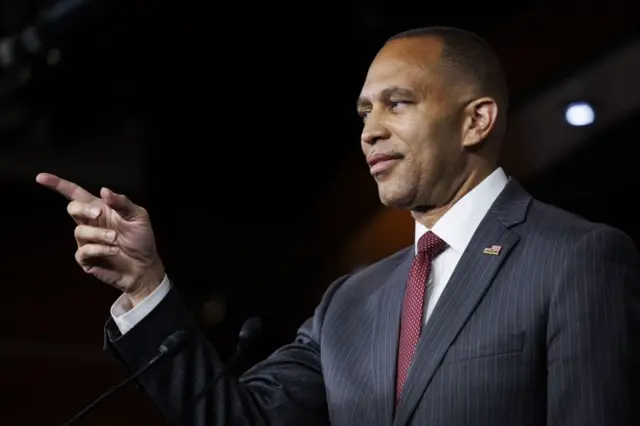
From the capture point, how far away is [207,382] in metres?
1.64

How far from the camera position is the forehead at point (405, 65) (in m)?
1.73

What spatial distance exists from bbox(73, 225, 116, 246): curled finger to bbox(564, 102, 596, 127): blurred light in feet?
7.68

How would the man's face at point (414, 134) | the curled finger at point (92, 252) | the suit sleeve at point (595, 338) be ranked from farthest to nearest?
the man's face at point (414, 134) → the curled finger at point (92, 252) → the suit sleeve at point (595, 338)

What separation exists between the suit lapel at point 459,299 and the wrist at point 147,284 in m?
0.40

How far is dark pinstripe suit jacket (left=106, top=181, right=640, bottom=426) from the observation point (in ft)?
4.64

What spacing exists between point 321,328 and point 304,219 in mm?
2706

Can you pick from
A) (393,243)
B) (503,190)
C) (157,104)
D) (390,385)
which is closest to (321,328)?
(390,385)

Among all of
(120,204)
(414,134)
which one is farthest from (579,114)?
(120,204)

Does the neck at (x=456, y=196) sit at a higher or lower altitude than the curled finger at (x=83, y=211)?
higher

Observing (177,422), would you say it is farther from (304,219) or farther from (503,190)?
(304,219)

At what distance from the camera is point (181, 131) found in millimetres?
4270

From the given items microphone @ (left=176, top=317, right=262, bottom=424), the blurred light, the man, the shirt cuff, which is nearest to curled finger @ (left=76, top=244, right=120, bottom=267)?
the man

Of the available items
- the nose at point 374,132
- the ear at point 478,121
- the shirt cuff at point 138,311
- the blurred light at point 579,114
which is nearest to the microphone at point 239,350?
the shirt cuff at point 138,311

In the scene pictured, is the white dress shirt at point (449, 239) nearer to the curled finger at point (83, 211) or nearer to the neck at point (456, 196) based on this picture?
the neck at point (456, 196)
